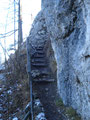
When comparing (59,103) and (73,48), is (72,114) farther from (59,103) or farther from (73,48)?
(73,48)

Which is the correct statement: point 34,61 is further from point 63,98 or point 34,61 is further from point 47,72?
point 63,98

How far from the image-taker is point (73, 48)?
11.9ft

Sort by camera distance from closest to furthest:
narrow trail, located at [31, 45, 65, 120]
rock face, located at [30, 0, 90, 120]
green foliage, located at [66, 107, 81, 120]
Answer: rock face, located at [30, 0, 90, 120] → green foliage, located at [66, 107, 81, 120] → narrow trail, located at [31, 45, 65, 120]

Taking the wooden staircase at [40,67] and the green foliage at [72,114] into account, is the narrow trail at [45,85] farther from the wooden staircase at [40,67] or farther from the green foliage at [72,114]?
the green foliage at [72,114]

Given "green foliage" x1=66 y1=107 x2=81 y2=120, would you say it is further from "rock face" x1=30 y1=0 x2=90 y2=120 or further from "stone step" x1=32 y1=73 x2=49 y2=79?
"stone step" x1=32 y1=73 x2=49 y2=79

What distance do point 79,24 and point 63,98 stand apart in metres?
2.46

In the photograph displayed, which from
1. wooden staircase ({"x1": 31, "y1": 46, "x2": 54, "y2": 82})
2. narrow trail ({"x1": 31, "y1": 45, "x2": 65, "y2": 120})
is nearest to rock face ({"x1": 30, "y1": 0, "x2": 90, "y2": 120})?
narrow trail ({"x1": 31, "y1": 45, "x2": 65, "y2": 120})

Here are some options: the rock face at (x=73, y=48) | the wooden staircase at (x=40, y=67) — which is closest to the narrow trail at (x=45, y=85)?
the wooden staircase at (x=40, y=67)

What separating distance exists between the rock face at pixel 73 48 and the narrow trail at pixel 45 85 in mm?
549

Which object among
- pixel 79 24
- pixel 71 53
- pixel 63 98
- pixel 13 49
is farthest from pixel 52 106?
pixel 13 49

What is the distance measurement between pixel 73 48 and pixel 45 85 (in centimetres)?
267

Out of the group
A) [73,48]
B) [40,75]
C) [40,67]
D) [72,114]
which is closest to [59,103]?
[72,114]

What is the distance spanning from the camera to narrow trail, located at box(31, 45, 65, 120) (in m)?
4.16

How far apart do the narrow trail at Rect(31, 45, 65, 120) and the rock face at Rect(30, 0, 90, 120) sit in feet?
1.80
